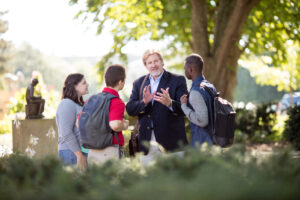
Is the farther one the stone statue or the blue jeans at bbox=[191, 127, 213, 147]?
the stone statue

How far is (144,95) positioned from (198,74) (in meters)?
0.64

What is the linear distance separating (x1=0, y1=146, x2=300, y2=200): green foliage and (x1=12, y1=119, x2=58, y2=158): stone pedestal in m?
4.99

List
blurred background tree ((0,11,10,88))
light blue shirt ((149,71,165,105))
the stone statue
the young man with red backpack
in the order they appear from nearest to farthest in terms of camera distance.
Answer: the young man with red backpack
light blue shirt ((149,71,165,105))
the stone statue
blurred background tree ((0,11,10,88))

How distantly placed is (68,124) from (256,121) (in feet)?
39.0

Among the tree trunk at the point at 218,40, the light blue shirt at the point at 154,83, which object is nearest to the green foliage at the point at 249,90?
the tree trunk at the point at 218,40

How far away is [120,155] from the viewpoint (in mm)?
4023

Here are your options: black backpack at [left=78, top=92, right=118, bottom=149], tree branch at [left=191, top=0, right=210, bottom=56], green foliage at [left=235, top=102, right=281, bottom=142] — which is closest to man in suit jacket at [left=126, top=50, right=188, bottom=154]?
black backpack at [left=78, top=92, right=118, bottom=149]

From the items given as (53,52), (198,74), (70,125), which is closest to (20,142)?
(70,125)

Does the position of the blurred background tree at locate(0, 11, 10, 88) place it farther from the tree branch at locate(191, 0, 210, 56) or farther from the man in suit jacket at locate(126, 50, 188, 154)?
the man in suit jacket at locate(126, 50, 188, 154)

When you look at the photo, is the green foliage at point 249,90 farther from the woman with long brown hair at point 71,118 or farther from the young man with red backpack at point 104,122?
the young man with red backpack at point 104,122

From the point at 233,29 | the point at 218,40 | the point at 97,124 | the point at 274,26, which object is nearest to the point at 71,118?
the point at 97,124

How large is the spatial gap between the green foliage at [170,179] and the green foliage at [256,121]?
12718 millimetres

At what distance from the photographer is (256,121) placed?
603 inches

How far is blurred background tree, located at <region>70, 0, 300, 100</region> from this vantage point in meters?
11.1
